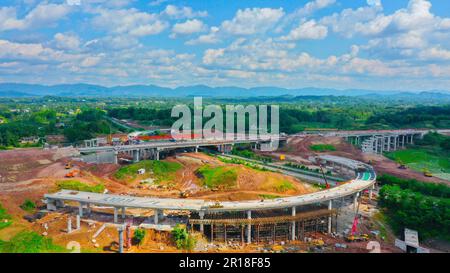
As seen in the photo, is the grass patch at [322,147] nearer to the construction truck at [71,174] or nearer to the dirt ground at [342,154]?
the dirt ground at [342,154]

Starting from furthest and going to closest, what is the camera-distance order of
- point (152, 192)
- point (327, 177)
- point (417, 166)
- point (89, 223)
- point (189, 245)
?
point (417, 166) → point (327, 177) → point (152, 192) → point (89, 223) → point (189, 245)

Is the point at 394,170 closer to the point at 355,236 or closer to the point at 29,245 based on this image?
the point at 355,236

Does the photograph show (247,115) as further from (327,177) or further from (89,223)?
(89,223)

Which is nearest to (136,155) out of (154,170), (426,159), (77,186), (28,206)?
(154,170)

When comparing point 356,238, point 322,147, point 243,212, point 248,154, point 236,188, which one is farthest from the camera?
point 322,147

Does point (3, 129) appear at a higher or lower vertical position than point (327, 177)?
higher

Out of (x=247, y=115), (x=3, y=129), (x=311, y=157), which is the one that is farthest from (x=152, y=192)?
(x=247, y=115)
